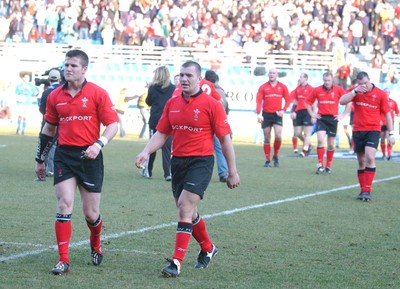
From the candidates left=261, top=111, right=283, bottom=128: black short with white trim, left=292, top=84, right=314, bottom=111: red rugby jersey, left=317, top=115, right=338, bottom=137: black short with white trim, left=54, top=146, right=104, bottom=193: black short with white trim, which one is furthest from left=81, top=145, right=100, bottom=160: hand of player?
left=292, top=84, right=314, bottom=111: red rugby jersey

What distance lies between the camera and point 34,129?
3456 centimetres

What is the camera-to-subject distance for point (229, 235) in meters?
10.4

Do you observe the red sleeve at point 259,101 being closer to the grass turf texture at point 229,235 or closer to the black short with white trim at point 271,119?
the black short with white trim at point 271,119

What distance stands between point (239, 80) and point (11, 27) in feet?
38.6

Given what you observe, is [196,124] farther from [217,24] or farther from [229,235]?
[217,24]

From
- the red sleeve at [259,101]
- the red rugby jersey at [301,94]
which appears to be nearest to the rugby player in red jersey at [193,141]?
the red sleeve at [259,101]

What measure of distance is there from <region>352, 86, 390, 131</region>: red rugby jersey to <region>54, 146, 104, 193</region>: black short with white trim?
720cm

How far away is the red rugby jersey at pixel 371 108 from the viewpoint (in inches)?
570

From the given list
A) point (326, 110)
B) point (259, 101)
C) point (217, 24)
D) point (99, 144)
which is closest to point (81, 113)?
point (99, 144)

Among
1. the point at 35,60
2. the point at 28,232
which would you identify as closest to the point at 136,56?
the point at 35,60

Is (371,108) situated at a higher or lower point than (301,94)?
higher

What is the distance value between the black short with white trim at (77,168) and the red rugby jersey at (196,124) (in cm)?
75

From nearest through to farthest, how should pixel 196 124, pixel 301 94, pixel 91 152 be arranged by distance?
pixel 91 152 → pixel 196 124 → pixel 301 94

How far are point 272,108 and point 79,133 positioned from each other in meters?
12.9
